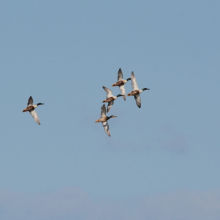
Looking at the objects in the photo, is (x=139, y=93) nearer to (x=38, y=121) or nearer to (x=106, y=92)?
(x=106, y=92)

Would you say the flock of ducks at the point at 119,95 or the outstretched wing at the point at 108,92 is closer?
the flock of ducks at the point at 119,95

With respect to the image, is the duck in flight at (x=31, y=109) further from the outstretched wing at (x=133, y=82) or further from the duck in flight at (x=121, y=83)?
Result: the outstretched wing at (x=133, y=82)

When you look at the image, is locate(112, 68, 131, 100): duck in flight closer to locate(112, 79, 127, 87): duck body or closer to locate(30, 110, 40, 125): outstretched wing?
locate(112, 79, 127, 87): duck body

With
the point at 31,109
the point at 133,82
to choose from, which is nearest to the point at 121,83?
the point at 133,82

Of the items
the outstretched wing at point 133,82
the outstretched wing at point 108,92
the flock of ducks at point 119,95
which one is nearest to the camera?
the flock of ducks at point 119,95

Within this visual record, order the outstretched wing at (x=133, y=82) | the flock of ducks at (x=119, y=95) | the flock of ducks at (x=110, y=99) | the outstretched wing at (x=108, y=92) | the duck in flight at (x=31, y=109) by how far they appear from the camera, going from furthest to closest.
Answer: the outstretched wing at (x=108, y=92) → the duck in flight at (x=31, y=109) → the flock of ducks at (x=110, y=99) → the outstretched wing at (x=133, y=82) → the flock of ducks at (x=119, y=95)

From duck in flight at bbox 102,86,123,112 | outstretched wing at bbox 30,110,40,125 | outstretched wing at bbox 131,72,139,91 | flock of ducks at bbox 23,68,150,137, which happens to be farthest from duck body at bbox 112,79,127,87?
outstretched wing at bbox 30,110,40,125

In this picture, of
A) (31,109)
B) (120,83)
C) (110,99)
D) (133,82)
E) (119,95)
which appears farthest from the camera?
(119,95)

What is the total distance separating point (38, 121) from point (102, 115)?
1217 cm

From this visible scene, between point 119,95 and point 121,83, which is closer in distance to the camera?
point 121,83

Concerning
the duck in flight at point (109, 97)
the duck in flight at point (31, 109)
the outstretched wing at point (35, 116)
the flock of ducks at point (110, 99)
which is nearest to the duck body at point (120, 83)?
the flock of ducks at point (110, 99)

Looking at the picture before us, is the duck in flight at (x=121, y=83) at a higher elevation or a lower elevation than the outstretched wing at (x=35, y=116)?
higher

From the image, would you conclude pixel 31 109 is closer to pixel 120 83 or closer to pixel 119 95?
pixel 119 95

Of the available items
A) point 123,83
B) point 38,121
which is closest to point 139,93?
point 123,83
